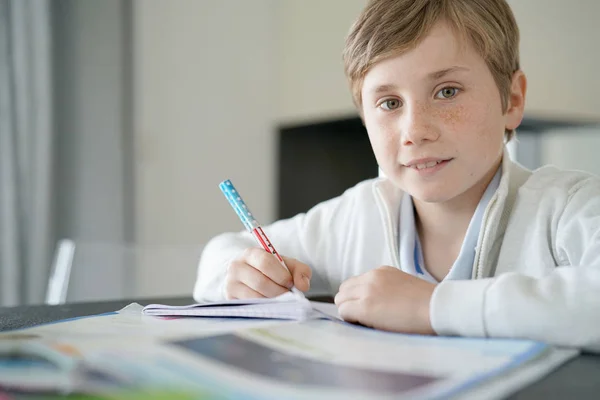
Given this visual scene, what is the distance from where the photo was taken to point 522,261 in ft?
2.71

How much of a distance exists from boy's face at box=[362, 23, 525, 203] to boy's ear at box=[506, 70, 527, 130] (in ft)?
0.23

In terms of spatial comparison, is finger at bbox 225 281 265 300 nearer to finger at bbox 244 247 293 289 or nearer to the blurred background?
finger at bbox 244 247 293 289

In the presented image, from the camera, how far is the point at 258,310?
626 millimetres

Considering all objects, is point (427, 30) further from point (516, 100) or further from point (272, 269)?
point (272, 269)

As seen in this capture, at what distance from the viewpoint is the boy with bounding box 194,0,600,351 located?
0.76 meters

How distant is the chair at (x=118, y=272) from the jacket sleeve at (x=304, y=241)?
443 mm

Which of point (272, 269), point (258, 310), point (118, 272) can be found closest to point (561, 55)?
point (118, 272)

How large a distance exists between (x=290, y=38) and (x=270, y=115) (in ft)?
1.22

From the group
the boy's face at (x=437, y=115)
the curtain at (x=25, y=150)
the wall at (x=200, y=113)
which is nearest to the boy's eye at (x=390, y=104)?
the boy's face at (x=437, y=115)

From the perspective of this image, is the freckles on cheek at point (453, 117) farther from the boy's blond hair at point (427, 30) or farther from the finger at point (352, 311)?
the finger at point (352, 311)

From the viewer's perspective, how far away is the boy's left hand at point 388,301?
57 cm

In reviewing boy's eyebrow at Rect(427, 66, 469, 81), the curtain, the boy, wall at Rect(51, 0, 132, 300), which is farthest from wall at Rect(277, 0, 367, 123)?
boy's eyebrow at Rect(427, 66, 469, 81)

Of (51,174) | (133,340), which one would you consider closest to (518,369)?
(133,340)

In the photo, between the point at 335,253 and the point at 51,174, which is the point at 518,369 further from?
the point at 51,174
